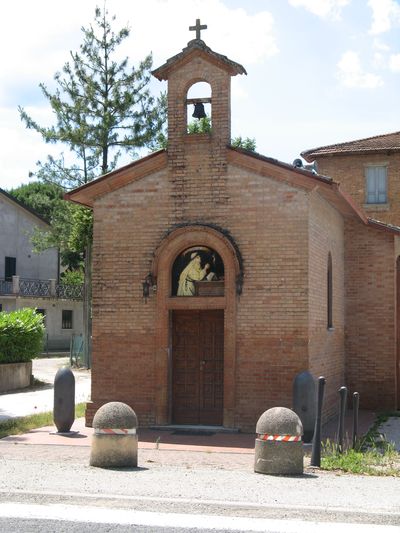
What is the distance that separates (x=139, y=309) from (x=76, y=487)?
5.91m

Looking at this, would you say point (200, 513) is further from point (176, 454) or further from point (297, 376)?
point (297, 376)

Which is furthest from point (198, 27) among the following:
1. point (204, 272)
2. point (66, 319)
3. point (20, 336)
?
point (66, 319)

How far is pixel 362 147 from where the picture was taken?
24.1 metres

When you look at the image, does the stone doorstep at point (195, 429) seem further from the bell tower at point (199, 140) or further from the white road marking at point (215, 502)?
the white road marking at point (215, 502)

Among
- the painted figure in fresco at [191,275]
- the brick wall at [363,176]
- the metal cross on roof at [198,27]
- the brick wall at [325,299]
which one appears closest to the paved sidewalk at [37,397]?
the painted figure in fresco at [191,275]

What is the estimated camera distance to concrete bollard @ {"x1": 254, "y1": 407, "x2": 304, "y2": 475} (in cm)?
959

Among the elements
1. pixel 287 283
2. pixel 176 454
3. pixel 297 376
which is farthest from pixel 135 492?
pixel 287 283

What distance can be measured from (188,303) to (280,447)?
15.6 feet

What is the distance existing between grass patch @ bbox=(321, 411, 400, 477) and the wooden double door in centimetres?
267

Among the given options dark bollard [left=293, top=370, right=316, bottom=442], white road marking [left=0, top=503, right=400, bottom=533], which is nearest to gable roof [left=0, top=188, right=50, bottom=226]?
dark bollard [left=293, top=370, right=316, bottom=442]

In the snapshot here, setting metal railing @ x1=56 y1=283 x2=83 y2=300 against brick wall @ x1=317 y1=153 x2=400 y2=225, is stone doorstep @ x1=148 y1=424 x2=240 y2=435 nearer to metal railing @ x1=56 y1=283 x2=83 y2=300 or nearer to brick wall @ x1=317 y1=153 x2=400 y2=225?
brick wall @ x1=317 y1=153 x2=400 y2=225

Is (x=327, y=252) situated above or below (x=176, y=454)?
above

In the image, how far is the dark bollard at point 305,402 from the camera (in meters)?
12.4

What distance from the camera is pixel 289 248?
13477 millimetres
